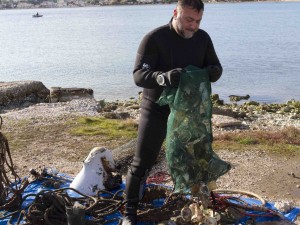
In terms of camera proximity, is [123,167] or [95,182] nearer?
[95,182]

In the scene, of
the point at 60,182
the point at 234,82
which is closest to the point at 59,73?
the point at 234,82

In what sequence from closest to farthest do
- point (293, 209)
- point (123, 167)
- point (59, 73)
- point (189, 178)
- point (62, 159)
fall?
point (189, 178), point (293, 209), point (123, 167), point (62, 159), point (59, 73)

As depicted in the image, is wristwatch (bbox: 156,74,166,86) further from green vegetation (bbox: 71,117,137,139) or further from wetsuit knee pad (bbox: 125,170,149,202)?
green vegetation (bbox: 71,117,137,139)

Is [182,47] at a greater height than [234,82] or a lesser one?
greater

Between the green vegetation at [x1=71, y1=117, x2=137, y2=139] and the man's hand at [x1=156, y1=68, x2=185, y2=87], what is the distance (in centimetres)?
523

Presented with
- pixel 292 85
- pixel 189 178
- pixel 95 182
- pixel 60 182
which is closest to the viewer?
pixel 189 178

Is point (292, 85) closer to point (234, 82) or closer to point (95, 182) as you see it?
point (234, 82)

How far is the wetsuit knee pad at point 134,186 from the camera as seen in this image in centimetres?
461

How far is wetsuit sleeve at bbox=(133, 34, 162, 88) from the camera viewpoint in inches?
168

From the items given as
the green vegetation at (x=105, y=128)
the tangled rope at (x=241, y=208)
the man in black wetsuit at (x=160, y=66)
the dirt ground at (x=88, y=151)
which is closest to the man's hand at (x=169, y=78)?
the man in black wetsuit at (x=160, y=66)

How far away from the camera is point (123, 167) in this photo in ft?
23.8

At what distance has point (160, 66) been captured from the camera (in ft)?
14.6

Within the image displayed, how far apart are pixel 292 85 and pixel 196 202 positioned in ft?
66.5

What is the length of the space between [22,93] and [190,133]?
11033 mm
